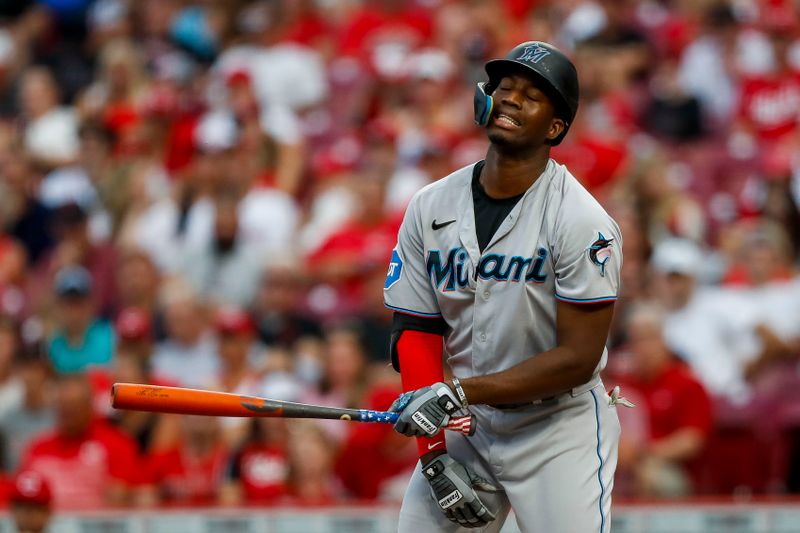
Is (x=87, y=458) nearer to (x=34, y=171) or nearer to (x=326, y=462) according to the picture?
(x=326, y=462)

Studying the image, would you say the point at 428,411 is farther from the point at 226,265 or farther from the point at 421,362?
the point at 226,265

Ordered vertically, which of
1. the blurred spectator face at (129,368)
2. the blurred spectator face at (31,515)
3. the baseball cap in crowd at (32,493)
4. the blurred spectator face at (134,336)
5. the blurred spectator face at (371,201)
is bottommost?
the blurred spectator face at (31,515)

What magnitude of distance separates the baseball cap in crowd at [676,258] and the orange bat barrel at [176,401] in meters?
4.38

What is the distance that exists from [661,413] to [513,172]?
11.7 ft

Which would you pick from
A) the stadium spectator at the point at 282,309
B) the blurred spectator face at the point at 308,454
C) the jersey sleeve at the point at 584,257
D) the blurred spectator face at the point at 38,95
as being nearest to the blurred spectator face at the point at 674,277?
the stadium spectator at the point at 282,309

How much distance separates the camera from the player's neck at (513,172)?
442 cm

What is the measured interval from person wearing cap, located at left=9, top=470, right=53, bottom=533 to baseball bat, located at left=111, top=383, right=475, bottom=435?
2.29m

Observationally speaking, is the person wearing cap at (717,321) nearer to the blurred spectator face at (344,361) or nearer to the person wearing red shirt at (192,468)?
the blurred spectator face at (344,361)

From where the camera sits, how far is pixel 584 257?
13.9ft

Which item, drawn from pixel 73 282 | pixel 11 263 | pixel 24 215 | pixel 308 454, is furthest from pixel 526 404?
pixel 24 215

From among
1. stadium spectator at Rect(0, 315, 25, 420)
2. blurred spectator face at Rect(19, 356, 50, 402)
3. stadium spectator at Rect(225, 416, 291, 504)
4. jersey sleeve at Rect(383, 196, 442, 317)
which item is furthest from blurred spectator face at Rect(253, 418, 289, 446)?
jersey sleeve at Rect(383, 196, 442, 317)

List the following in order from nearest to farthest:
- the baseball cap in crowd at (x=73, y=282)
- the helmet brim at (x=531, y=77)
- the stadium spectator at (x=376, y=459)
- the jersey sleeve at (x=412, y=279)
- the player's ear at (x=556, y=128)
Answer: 1. the helmet brim at (x=531, y=77)
2. the player's ear at (x=556, y=128)
3. the jersey sleeve at (x=412, y=279)
4. the stadium spectator at (x=376, y=459)
5. the baseball cap in crowd at (x=73, y=282)

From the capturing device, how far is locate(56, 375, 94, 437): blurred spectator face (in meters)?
7.82

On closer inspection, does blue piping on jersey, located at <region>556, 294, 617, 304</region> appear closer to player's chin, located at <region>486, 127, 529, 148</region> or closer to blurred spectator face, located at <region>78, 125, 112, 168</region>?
player's chin, located at <region>486, 127, 529, 148</region>
